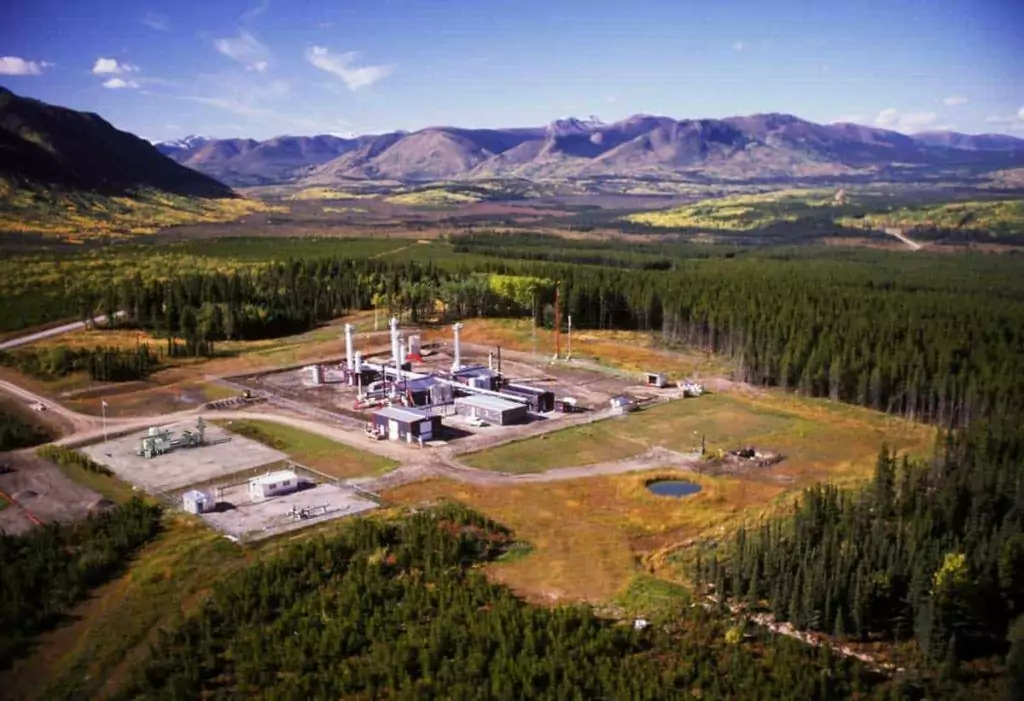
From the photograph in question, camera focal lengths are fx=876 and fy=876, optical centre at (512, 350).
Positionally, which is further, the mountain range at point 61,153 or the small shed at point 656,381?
the mountain range at point 61,153

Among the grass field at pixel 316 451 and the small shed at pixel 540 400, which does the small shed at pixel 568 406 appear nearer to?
the small shed at pixel 540 400

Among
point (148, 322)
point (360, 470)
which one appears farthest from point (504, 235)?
point (360, 470)

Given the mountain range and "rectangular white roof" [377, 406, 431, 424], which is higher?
the mountain range

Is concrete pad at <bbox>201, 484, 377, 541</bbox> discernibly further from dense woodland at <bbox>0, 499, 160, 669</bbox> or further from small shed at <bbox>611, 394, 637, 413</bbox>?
small shed at <bbox>611, 394, 637, 413</bbox>

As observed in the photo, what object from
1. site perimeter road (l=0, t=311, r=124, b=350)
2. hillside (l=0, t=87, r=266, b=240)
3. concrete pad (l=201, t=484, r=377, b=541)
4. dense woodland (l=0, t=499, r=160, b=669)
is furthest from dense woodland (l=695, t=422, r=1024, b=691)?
hillside (l=0, t=87, r=266, b=240)

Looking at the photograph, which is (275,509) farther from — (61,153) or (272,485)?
(61,153)

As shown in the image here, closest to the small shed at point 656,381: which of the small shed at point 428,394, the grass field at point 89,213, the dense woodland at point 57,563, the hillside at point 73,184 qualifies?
the small shed at point 428,394

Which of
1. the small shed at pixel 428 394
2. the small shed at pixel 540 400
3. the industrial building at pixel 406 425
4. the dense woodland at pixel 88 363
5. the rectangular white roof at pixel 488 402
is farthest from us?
the dense woodland at pixel 88 363
